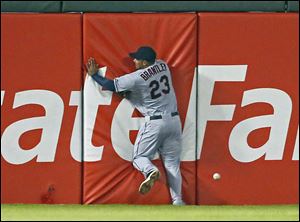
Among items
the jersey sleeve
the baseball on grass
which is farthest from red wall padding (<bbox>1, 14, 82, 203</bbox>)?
the baseball on grass

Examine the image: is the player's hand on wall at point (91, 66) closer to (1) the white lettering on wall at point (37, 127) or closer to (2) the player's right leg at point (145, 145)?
(1) the white lettering on wall at point (37, 127)

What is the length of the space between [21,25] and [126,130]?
150cm

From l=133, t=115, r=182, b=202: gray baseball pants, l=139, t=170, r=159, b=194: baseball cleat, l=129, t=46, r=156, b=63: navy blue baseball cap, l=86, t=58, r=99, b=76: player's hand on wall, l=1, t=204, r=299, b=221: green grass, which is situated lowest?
l=1, t=204, r=299, b=221: green grass

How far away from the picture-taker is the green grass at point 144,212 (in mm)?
10656

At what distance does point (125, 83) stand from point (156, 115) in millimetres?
456

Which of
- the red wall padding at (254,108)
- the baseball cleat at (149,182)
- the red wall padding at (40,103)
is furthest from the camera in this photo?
the red wall padding at (254,108)

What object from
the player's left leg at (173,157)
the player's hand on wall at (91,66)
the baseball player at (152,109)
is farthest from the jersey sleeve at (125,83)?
the player's left leg at (173,157)

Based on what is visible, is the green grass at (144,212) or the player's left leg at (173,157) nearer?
the green grass at (144,212)

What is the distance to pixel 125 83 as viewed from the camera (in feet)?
40.3

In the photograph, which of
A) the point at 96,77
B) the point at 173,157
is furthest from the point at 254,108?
the point at 96,77

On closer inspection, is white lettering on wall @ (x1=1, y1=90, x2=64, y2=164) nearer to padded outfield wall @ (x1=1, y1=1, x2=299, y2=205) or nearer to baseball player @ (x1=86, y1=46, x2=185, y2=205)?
padded outfield wall @ (x1=1, y1=1, x2=299, y2=205)

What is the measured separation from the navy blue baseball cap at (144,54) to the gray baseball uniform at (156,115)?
9 cm

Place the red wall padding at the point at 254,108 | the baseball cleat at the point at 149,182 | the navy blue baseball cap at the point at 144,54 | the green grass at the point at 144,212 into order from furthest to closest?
the red wall padding at the point at 254,108 → the navy blue baseball cap at the point at 144,54 → the baseball cleat at the point at 149,182 → the green grass at the point at 144,212

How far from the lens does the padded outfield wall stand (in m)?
12.4
